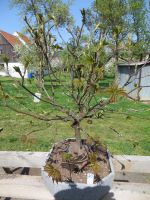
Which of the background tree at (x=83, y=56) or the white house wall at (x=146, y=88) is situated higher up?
the background tree at (x=83, y=56)

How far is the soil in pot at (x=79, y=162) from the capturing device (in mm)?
2107

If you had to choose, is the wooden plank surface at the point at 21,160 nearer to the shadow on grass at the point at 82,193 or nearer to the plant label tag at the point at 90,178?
the shadow on grass at the point at 82,193

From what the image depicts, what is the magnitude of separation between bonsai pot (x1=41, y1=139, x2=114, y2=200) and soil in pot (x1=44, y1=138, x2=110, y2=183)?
5 cm

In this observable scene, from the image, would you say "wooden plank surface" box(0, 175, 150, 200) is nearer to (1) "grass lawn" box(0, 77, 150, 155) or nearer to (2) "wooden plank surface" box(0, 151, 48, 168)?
Result: (2) "wooden plank surface" box(0, 151, 48, 168)

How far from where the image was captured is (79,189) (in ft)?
6.73

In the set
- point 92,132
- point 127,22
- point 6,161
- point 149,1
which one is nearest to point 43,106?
point 92,132

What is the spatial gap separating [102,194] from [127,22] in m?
28.2

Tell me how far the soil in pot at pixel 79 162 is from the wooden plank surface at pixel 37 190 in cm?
26

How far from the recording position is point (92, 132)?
7914mm

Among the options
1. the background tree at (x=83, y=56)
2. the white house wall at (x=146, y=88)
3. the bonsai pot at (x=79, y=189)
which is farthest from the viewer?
the white house wall at (x=146, y=88)

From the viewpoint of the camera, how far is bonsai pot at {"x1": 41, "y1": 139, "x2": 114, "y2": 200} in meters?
2.05

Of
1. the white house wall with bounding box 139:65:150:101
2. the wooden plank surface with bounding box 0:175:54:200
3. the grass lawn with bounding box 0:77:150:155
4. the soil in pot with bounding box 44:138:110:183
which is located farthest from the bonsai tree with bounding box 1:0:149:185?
the white house wall with bounding box 139:65:150:101

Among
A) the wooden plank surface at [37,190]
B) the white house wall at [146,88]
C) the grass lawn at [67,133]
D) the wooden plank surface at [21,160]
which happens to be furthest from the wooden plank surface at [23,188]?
the white house wall at [146,88]

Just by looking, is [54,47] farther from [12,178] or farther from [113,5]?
[113,5]
